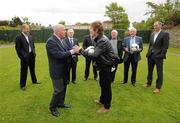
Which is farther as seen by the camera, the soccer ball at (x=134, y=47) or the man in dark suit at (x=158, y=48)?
the soccer ball at (x=134, y=47)

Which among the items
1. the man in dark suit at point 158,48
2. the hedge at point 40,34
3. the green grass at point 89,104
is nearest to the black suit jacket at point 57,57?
the green grass at point 89,104

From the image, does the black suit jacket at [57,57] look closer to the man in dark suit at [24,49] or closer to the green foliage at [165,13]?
the man in dark suit at [24,49]

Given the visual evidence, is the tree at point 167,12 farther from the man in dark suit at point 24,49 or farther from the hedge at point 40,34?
the man in dark suit at point 24,49

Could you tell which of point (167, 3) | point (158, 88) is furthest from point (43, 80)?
point (167, 3)

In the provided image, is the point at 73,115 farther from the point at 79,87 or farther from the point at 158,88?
the point at 158,88

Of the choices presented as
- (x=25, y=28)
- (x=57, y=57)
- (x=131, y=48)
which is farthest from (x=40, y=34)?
(x=57, y=57)

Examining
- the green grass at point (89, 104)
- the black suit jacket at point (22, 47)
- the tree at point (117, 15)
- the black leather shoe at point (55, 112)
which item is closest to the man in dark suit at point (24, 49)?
the black suit jacket at point (22, 47)

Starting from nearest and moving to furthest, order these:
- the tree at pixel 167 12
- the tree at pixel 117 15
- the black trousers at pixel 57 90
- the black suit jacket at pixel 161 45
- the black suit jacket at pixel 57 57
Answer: the black suit jacket at pixel 57 57 < the black trousers at pixel 57 90 < the black suit jacket at pixel 161 45 < the tree at pixel 167 12 < the tree at pixel 117 15

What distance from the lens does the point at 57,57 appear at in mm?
6273

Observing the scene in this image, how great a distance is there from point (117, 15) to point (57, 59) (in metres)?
61.8

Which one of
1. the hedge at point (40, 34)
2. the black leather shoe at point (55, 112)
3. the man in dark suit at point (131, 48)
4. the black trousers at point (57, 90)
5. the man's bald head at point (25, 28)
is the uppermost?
the man's bald head at point (25, 28)

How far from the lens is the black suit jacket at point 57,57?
6.27 meters

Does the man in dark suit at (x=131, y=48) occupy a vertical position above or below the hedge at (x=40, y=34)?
above

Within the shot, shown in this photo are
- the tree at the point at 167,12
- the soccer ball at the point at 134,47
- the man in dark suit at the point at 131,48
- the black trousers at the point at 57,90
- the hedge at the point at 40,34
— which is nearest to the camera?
the black trousers at the point at 57,90
